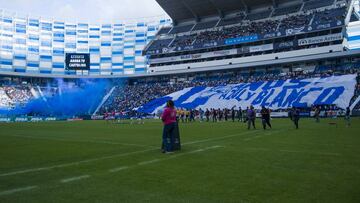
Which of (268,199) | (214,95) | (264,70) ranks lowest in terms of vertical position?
(268,199)

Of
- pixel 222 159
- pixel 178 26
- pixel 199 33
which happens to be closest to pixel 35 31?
pixel 178 26

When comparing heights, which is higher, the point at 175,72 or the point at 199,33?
the point at 199,33

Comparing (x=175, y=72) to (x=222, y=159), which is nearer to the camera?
(x=222, y=159)

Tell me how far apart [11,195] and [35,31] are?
9512 cm

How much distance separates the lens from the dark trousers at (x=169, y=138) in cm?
1086

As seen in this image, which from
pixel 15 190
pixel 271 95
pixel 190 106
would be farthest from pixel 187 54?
pixel 15 190

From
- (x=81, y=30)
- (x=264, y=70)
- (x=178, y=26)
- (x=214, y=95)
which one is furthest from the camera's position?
(x=81, y=30)

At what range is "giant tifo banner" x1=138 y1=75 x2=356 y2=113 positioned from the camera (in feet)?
143

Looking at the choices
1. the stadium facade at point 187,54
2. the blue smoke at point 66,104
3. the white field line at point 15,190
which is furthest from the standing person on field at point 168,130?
the blue smoke at point 66,104

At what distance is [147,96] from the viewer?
231 ft

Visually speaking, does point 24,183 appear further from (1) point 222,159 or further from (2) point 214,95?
(2) point 214,95

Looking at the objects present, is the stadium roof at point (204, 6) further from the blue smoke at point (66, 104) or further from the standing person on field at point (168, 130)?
the standing person on field at point (168, 130)

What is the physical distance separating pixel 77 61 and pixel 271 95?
5050 cm

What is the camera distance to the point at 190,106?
55250mm
